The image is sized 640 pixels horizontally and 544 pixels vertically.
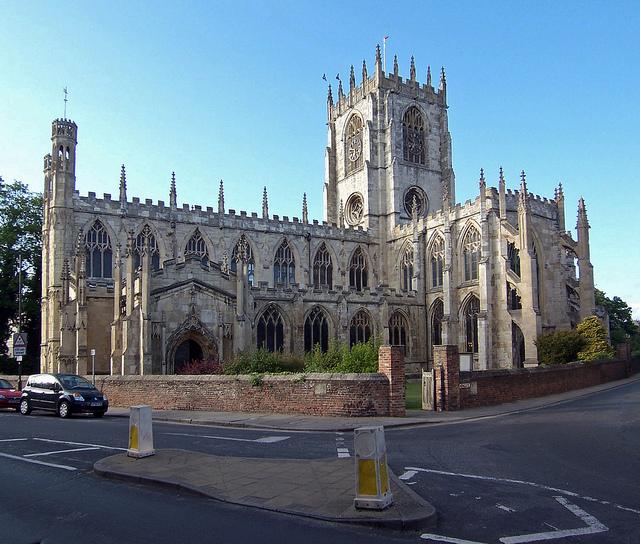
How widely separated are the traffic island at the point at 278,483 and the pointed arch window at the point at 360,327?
30.6 metres

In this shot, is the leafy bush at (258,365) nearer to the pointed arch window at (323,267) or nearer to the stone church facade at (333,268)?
the stone church facade at (333,268)

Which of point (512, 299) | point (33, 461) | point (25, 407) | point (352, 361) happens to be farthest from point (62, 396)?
point (512, 299)

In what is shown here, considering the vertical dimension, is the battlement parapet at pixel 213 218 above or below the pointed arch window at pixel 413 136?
below

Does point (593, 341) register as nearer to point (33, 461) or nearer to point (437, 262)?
point (437, 262)

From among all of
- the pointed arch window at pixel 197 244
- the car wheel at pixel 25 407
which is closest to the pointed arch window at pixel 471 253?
the pointed arch window at pixel 197 244

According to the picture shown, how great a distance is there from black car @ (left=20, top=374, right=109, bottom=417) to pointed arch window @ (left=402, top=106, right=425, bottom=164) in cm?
3919

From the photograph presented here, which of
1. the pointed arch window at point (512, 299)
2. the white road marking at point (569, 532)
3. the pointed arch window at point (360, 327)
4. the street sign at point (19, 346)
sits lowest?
the white road marking at point (569, 532)

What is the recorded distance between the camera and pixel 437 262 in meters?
46.2

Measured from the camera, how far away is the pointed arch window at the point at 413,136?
54906 millimetres

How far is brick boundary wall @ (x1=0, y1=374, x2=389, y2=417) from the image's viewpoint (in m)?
17.9

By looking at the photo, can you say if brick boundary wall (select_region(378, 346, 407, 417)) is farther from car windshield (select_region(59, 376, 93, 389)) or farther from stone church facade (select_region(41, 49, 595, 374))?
stone church facade (select_region(41, 49, 595, 374))

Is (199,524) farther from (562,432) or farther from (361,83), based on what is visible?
(361,83)

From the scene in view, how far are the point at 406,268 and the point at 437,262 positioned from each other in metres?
3.84

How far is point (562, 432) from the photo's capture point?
572 inches
